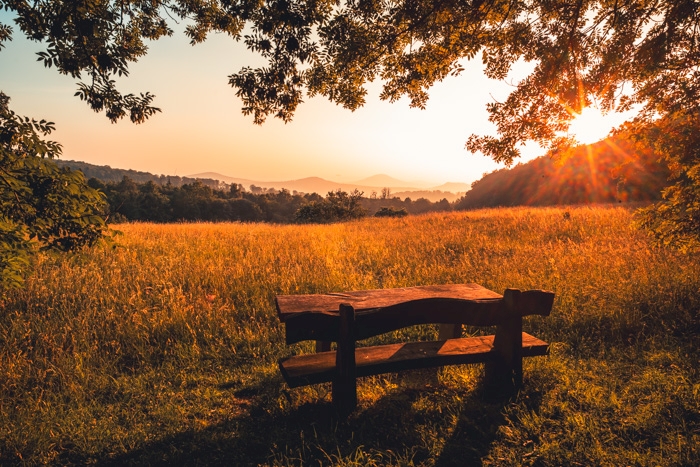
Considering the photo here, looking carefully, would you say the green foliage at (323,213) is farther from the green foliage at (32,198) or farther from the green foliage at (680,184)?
the green foliage at (32,198)

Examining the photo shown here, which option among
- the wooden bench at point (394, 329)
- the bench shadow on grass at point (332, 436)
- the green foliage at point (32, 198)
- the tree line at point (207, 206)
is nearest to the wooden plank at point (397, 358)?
the wooden bench at point (394, 329)

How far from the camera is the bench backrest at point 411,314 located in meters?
2.78

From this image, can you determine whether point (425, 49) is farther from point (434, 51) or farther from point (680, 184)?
point (680, 184)

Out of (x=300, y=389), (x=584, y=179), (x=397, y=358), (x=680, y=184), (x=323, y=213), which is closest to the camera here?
(x=397, y=358)

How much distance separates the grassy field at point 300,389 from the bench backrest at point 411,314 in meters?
0.85

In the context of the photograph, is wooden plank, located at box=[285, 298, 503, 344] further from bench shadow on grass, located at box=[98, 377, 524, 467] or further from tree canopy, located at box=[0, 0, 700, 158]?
tree canopy, located at box=[0, 0, 700, 158]

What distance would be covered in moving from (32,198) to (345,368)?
3570 millimetres

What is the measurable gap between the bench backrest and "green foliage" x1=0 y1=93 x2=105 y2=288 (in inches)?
102

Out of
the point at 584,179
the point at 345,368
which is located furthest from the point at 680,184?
the point at 584,179

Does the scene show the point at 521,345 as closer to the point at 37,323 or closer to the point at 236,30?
the point at 37,323

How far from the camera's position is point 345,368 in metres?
2.87

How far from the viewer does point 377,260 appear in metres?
9.34

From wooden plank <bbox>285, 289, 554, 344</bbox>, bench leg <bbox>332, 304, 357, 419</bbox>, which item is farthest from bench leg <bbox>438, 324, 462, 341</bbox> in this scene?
bench leg <bbox>332, 304, 357, 419</bbox>

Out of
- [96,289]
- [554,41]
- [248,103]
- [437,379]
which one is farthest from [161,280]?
[554,41]
